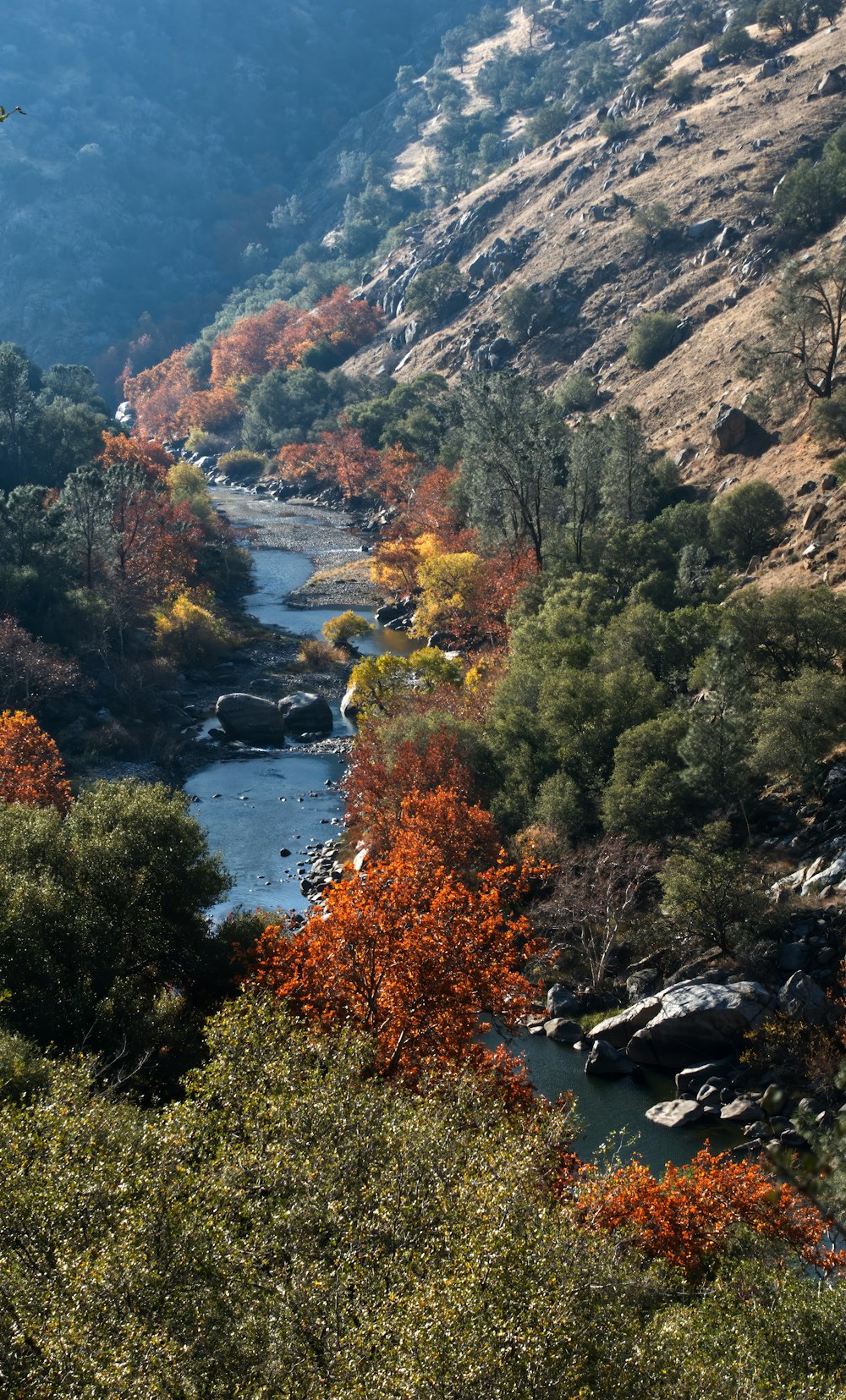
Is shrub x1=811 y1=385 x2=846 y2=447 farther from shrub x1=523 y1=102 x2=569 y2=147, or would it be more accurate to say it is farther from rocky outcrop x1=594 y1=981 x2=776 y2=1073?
shrub x1=523 y1=102 x2=569 y2=147

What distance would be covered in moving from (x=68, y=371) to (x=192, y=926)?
12061 cm

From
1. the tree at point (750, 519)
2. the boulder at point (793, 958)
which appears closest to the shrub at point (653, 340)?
the tree at point (750, 519)

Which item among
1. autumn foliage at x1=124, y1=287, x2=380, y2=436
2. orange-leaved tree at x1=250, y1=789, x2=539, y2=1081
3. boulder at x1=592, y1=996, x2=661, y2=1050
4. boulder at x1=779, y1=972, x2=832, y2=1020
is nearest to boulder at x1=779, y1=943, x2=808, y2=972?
boulder at x1=779, y1=972, x2=832, y2=1020

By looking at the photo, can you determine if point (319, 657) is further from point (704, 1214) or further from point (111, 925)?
point (704, 1214)

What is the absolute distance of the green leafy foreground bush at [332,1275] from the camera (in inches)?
557

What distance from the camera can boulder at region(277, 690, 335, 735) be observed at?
7394 cm

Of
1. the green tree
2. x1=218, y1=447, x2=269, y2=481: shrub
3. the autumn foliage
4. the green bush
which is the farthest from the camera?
the autumn foliage

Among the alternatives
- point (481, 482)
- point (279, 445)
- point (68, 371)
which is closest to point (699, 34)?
point (279, 445)

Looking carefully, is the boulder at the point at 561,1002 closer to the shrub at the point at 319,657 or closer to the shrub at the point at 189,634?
the shrub at the point at 319,657

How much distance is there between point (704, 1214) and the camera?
87.6 feet

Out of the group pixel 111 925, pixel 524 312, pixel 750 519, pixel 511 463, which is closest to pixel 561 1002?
pixel 111 925

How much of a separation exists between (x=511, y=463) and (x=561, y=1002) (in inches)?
1672

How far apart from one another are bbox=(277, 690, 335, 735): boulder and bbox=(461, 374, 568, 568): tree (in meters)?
19.3

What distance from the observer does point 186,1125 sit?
781 inches
